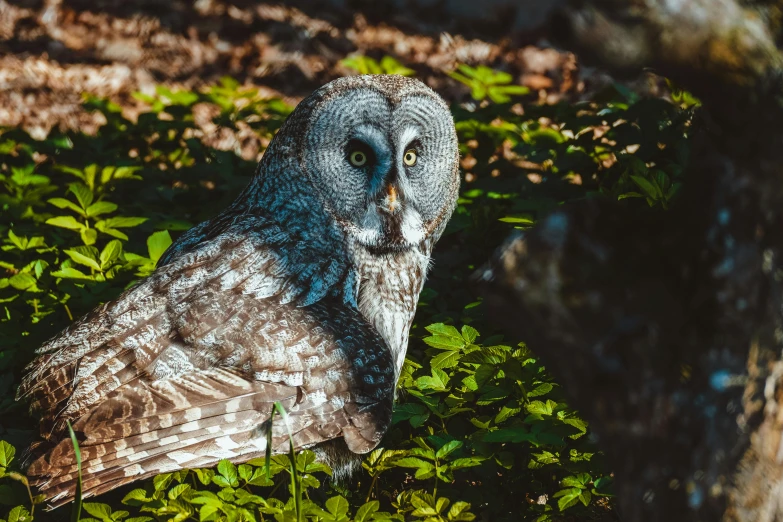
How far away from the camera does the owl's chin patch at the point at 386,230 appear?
2936 millimetres

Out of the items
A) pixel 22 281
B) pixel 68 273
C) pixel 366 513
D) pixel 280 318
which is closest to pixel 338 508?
pixel 366 513

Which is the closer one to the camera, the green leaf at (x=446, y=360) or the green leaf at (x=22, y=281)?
the green leaf at (x=446, y=360)

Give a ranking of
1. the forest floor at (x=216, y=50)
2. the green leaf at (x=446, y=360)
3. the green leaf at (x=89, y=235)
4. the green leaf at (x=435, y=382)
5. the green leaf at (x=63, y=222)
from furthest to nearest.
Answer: the forest floor at (x=216, y=50)
the green leaf at (x=89, y=235)
the green leaf at (x=63, y=222)
the green leaf at (x=446, y=360)
the green leaf at (x=435, y=382)

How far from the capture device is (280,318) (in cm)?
255

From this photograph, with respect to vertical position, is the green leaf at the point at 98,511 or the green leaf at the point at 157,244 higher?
the green leaf at the point at 157,244

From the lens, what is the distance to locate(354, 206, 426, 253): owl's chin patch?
2936 mm

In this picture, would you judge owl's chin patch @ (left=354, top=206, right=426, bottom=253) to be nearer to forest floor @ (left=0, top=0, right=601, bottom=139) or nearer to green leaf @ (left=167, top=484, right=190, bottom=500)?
green leaf @ (left=167, top=484, right=190, bottom=500)

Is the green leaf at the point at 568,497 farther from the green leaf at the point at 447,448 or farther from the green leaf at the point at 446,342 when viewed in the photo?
the green leaf at the point at 446,342

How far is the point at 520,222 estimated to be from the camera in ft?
10.2

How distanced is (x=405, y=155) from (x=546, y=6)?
418cm

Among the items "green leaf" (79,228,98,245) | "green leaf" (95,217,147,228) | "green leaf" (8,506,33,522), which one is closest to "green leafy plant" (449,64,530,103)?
"green leaf" (95,217,147,228)

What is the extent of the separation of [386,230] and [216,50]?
4073 mm

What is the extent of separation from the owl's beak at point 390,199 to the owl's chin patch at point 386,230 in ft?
0.09

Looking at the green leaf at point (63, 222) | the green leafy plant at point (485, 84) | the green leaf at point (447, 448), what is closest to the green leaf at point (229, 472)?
the green leaf at point (447, 448)
